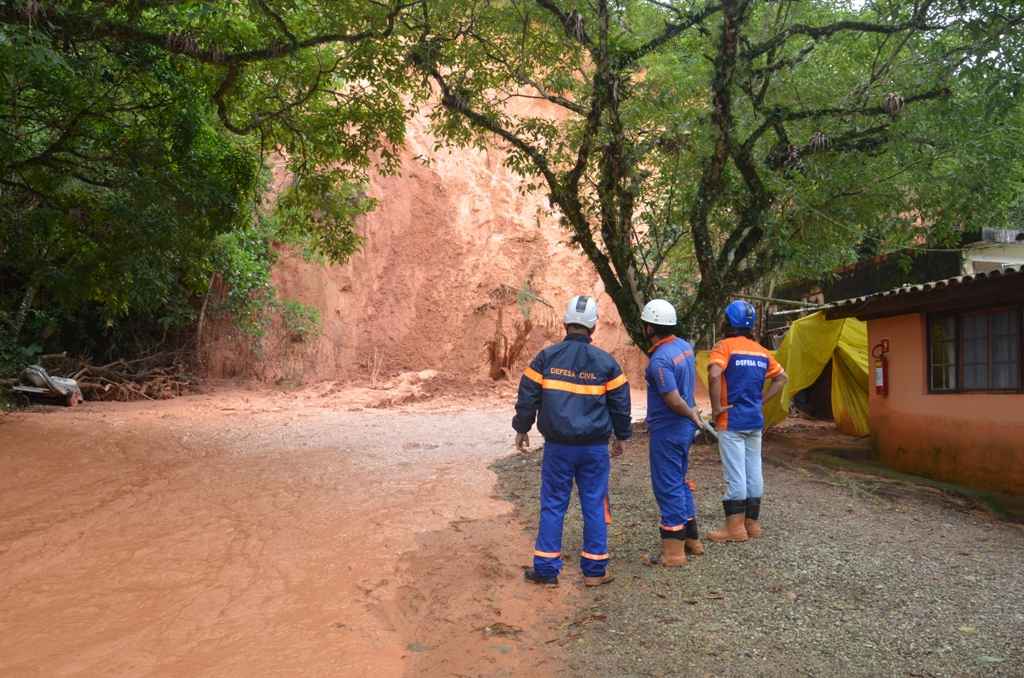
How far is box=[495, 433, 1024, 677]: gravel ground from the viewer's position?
147 inches

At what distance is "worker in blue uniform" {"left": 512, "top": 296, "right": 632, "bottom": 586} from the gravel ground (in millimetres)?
248

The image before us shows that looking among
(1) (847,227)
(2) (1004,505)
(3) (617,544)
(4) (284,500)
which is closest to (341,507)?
(4) (284,500)

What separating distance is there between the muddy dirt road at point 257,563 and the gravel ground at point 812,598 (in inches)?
18.0

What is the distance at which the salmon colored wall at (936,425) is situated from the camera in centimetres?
770

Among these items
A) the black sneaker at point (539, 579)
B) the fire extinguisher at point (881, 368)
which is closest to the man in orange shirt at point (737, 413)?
the black sneaker at point (539, 579)

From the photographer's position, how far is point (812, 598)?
4465 mm

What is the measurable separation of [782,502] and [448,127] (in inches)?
238

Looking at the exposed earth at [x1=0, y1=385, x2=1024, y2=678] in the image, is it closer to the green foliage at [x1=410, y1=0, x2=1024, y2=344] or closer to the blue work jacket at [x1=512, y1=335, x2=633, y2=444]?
the blue work jacket at [x1=512, y1=335, x2=633, y2=444]

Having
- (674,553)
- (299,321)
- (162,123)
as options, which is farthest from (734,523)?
(299,321)

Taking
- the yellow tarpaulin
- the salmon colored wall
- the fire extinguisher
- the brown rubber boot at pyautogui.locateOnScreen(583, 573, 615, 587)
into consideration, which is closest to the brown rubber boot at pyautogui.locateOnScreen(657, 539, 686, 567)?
the brown rubber boot at pyautogui.locateOnScreen(583, 573, 615, 587)

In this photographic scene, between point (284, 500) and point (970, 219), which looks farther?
point (970, 219)

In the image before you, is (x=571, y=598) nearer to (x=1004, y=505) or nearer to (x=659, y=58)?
(x=1004, y=505)

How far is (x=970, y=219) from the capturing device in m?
9.74

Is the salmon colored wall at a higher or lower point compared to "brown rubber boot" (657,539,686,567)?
higher
